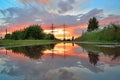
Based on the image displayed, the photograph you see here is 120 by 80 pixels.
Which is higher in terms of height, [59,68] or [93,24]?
[93,24]

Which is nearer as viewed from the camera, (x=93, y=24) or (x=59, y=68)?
(x=59, y=68)

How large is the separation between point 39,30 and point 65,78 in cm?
11398

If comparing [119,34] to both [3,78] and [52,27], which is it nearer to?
[3,78]

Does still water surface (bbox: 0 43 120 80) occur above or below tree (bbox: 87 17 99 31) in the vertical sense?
below

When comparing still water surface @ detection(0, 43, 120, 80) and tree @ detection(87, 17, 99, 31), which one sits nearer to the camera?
still water surface @ detection(0, 43, 120, 80)

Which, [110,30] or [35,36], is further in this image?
[35,36]

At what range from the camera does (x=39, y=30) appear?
402 feet

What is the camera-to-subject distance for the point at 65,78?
9.09 m

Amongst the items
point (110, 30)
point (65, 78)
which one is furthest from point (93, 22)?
point (65, 78)

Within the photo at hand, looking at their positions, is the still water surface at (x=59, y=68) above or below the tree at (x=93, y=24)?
below

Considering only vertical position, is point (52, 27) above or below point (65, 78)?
above

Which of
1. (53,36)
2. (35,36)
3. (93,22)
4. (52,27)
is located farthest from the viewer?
(53,36)

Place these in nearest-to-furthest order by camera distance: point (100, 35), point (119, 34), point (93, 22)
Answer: point (119, 34)
point (100, 35)
point (93, 22)

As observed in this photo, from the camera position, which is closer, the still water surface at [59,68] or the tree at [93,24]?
the still water surface at [59,68]
